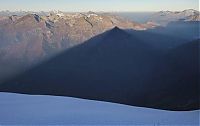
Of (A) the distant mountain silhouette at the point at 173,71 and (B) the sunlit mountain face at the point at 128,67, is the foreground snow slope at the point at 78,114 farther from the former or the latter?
(A) the distant mountain silhouette at the point at 173,71

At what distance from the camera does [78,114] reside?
4.38 m

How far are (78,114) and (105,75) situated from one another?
201 ft

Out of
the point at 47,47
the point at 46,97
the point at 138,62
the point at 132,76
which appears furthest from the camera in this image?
the point at 47,47

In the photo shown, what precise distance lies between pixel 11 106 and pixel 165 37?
5204 centimetres

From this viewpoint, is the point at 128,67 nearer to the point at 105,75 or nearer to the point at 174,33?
the point at 105,75

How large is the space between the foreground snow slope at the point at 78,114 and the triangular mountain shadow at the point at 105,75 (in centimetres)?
3475

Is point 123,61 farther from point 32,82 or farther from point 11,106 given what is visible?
point 11,106

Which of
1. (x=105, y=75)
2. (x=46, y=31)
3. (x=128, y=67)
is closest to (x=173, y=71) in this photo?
(x=105, y=75)

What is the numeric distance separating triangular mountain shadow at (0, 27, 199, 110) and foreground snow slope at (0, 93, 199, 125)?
114 ft

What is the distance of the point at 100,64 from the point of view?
76438mm

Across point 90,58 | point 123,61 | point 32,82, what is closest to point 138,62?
point 123,61

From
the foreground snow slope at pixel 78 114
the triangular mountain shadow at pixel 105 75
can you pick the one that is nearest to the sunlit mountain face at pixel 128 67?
the triangular mountain shadow at pixel 105 75

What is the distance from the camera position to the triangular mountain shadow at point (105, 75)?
5362 cm

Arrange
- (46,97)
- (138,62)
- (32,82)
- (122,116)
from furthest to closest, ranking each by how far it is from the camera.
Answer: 1. (138,62)
2. (32,82)
3. (46,97)
4. (122,116)
